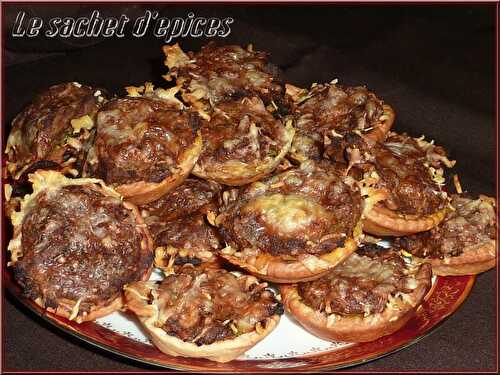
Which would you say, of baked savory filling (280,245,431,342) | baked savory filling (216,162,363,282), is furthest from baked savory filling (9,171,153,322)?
baked savory filling (280,245,431,342)

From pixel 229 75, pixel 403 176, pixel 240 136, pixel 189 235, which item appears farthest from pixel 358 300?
pixel 229 75

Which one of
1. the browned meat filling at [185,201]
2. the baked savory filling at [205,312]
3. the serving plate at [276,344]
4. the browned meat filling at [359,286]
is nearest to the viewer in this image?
the baked savory filling at [205,312]

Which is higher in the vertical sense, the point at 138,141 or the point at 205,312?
the point at 138,141

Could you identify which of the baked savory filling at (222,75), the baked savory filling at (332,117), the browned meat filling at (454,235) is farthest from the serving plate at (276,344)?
the baked savory filling at (222,75)

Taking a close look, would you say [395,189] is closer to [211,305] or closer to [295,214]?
[295,214]

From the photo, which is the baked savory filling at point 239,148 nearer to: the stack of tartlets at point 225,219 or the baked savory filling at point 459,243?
the stack of tartlets at point 225,219

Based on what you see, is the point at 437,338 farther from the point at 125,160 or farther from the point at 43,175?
the point at 43,175

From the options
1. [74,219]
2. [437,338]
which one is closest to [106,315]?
[74,219]
